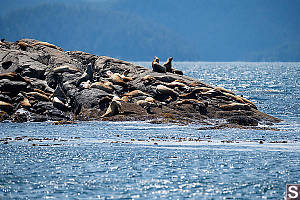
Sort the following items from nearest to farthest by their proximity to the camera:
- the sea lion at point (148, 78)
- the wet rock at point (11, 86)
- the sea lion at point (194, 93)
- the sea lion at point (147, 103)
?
the sea lion at point (147, 103), the wet rock at point (11, 86), the sea lion at point (194, 93), the sea lion at point (148, 78)

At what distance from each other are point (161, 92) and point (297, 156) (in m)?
20.0

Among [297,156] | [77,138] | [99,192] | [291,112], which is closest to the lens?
[99,192]

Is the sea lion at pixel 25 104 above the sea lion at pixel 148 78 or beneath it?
beneath

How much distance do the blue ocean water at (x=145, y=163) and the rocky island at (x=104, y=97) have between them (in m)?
4.15

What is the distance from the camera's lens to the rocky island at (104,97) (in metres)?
39.0

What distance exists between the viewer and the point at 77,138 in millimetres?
29891

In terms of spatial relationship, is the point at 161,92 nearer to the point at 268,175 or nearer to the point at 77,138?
the point at 77,138

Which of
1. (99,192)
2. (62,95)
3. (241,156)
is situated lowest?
(99,192)

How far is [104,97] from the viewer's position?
131 feet

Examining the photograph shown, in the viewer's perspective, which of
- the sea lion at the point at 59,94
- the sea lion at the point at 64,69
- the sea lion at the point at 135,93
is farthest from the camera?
the sea lion at the point at 64,69

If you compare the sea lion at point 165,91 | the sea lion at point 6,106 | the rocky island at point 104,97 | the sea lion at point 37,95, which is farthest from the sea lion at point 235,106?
the sea lion at point 6,106

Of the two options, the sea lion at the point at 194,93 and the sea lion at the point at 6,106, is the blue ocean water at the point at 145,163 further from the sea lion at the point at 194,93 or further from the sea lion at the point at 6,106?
the sea lion at the point at 194,93

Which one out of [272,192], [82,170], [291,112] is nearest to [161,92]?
[291,112]

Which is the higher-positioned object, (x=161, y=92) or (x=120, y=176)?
(x=161, y=92)
